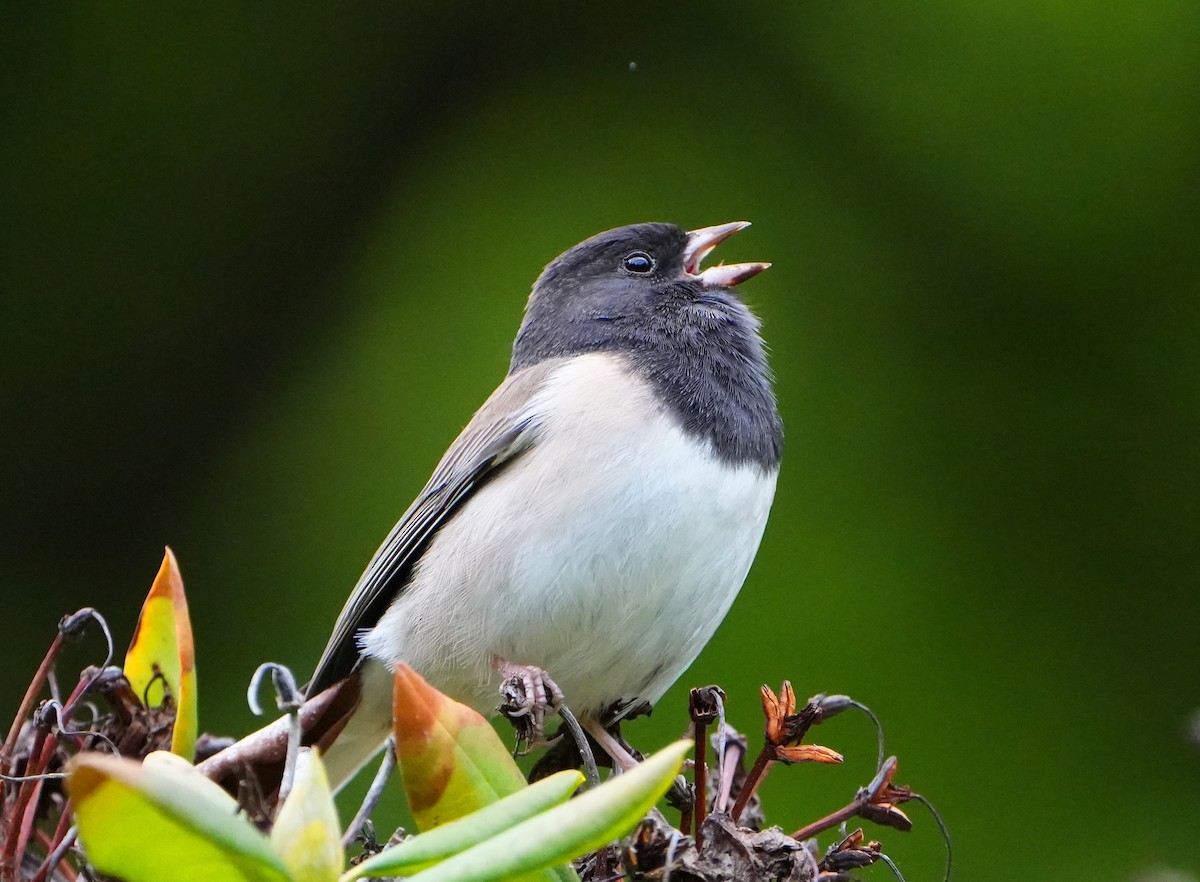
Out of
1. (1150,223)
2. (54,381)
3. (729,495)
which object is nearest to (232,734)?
(54,381)

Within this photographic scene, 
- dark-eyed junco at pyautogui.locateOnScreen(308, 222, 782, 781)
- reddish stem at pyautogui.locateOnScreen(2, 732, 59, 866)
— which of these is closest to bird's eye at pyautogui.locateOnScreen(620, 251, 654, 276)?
dark-eyed junco at pyautogui.locateOnScreen(308, 222, 782, 781)

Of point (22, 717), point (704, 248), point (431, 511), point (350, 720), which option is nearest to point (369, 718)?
point (350, 720)

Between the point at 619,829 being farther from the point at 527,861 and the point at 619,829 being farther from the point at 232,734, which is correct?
the point at 232,734

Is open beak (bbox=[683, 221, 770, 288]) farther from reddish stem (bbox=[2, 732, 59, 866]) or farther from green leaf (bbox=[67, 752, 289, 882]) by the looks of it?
green leaf (bbox=[67, 752, 289, 882])

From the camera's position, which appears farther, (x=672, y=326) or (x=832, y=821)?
(x=672, y=326)

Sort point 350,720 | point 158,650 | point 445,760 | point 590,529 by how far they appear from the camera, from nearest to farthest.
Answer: point 445,760 < point 158,650 < point 590,529 < point 350,720

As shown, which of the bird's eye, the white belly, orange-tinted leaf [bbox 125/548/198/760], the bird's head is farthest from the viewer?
the bird's eye

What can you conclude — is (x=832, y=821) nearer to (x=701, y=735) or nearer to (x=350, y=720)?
(x=701, y=735)
